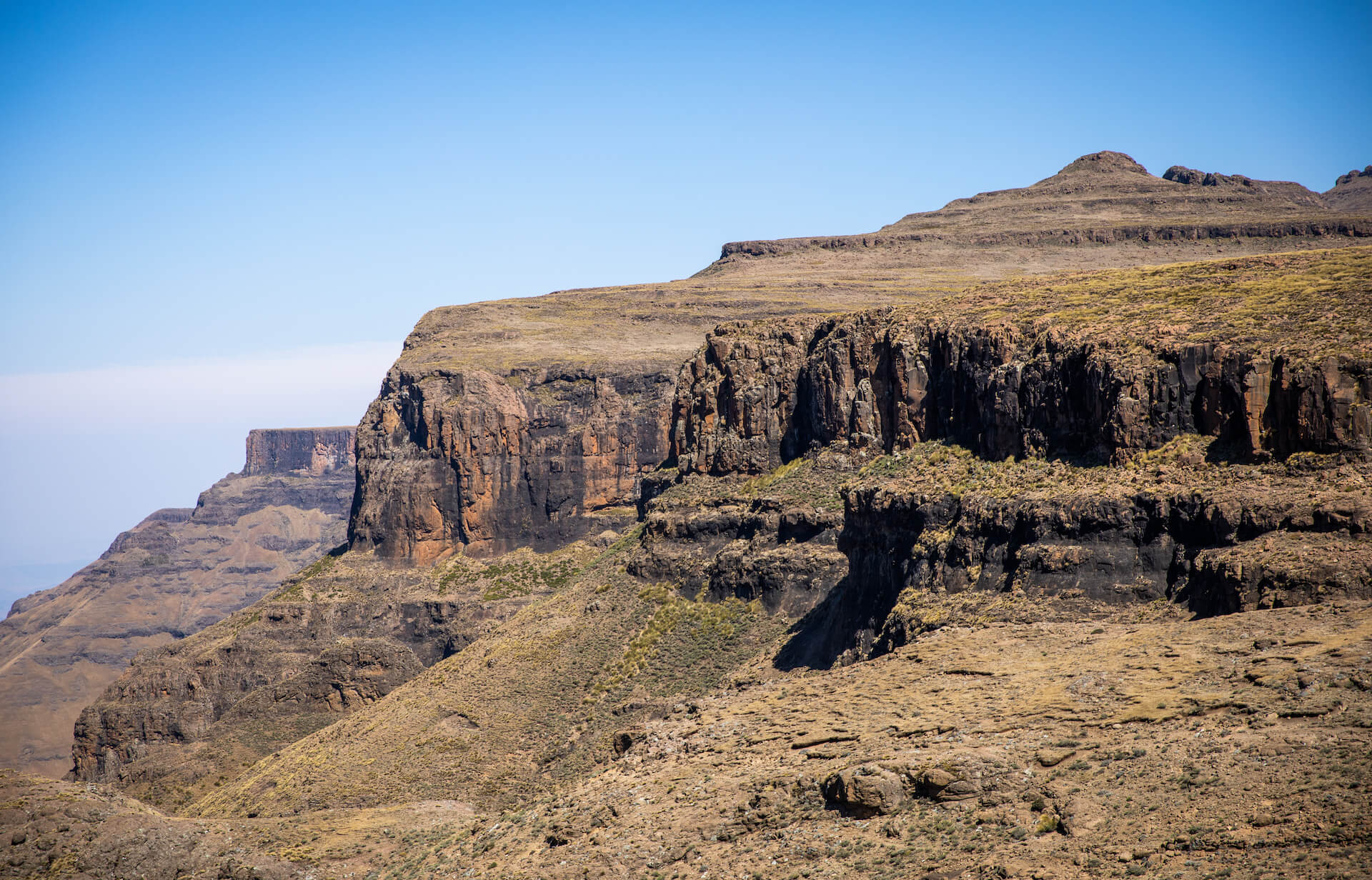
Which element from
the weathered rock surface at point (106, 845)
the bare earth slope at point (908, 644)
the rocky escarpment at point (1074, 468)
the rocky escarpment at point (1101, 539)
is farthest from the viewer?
the weathered rock surface at point (106, 845)

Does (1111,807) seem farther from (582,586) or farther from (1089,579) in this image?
(582,586)

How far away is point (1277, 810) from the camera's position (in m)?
34.8

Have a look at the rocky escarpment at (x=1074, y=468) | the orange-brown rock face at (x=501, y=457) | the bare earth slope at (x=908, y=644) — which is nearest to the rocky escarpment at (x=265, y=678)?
the bare earth slope at (x=908, y=644)

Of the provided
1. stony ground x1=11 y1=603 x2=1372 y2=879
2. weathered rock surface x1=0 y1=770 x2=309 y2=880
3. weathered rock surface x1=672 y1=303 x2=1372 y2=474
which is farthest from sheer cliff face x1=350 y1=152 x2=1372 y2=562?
weathered rock surface x1=0 y1=770 x2=309 y2=880

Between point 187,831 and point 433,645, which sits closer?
point 187,831

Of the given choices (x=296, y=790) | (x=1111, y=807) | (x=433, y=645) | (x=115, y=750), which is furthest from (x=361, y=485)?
(x=1111, y=807)

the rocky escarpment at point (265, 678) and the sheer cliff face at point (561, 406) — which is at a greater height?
the sheer cliff face at point (561, 406)

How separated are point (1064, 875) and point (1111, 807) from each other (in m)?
3.20

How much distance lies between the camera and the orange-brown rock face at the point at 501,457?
516 feet

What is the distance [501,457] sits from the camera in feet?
526

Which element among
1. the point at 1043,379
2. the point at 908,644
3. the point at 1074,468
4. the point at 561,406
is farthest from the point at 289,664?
the point at 1074,468

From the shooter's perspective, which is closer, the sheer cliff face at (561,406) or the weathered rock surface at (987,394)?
the weathered rock surface at (987,394)

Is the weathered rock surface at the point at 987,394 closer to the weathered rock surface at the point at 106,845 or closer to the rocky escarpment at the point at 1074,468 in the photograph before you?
the rocky escarpment at the point at 1074,468

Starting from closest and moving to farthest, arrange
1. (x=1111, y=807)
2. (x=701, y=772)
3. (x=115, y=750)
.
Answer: (x=1111, y=807), (x=701, y=772), (x=115, y=750)
